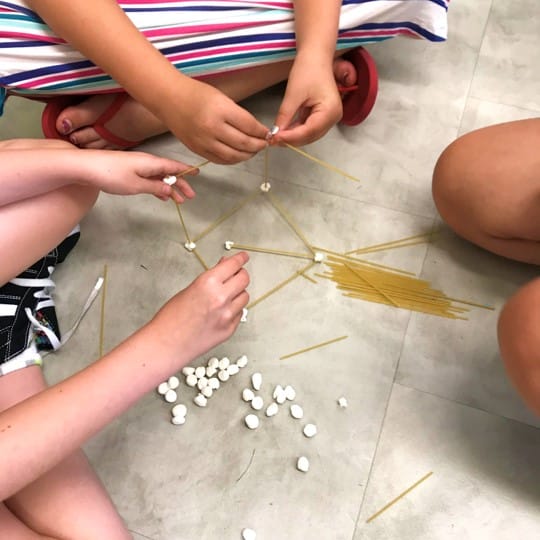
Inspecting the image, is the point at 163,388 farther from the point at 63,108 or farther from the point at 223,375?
the point at 63,108

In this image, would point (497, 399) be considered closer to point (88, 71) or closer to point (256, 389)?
point (256, 389)

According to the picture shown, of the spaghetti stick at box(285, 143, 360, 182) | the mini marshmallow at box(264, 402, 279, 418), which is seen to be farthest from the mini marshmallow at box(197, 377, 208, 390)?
the spaghetti stick at box(285, 143, 360, 182)

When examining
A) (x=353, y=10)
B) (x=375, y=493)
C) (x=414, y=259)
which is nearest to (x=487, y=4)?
(x=353, y=10)

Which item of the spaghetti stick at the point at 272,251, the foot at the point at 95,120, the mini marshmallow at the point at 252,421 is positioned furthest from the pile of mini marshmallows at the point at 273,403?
the foot at the point at 95,120

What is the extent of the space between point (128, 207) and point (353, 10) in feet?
1.71

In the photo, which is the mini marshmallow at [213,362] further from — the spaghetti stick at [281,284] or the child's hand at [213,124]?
the child's hand at [213,124]

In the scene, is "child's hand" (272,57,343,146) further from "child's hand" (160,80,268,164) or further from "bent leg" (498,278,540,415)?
"bent leg" (498,278,540,415)

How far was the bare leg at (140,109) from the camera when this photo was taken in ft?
3.41

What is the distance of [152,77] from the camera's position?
849 millimetres

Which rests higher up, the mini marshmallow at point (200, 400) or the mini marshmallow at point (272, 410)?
the mini marshmallow at point (200, 400)

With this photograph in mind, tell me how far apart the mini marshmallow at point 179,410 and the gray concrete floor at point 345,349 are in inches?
0.8

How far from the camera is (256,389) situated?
0.95 meters

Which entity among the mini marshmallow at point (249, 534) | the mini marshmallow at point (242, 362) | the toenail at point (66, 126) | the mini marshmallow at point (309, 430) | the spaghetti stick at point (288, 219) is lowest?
the mini marshmallow at point (249, 534)

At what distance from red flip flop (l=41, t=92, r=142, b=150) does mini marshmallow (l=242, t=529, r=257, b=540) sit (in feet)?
2.31
